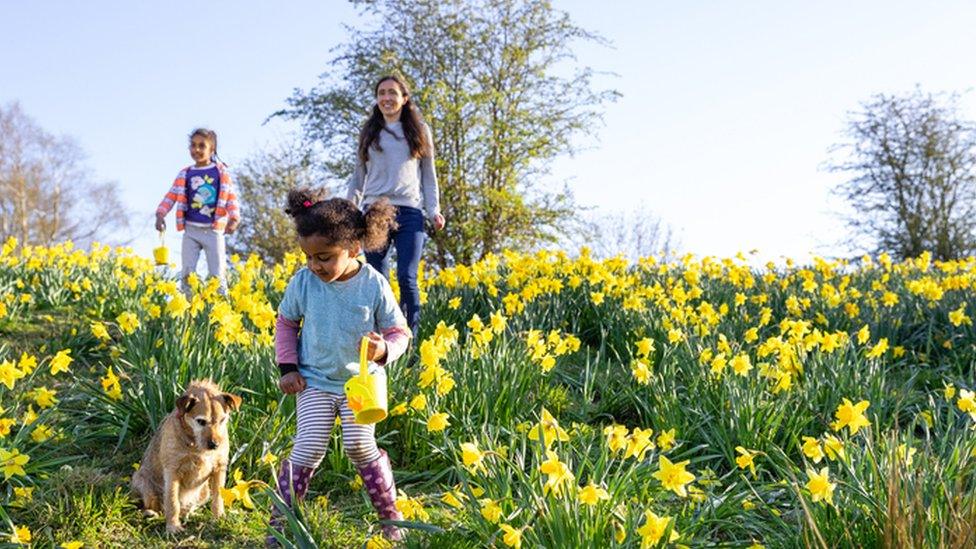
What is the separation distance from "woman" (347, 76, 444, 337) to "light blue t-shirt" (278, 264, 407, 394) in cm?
241

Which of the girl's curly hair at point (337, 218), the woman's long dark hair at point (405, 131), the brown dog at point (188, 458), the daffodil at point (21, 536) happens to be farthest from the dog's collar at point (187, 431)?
the woman's long dark hair at point (405, 131)

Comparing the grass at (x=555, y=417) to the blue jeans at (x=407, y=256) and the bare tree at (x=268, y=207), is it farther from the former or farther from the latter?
the bare tree at (x=268, y=207)

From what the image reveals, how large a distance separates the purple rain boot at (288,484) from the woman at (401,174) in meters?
2.52

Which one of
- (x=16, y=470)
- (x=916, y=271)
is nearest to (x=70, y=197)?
(x=916, y=271)

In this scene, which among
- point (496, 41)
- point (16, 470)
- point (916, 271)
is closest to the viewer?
point (16, 470)

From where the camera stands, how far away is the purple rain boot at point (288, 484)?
2.94 meters

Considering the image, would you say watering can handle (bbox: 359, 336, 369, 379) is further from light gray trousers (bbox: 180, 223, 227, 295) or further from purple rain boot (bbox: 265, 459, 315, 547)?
light gray trousers (bbox: 180, 223, 227, 295)

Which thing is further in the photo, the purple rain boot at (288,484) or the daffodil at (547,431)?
the purple rain boot at (288,484)

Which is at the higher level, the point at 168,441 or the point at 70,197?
the point at 70,197

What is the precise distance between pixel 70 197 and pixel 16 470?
26448mm

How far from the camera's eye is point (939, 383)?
5609 mm

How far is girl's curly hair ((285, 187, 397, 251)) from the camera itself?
2.87m

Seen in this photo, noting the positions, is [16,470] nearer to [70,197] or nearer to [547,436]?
[547,436]

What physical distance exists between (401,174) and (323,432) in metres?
2.87
